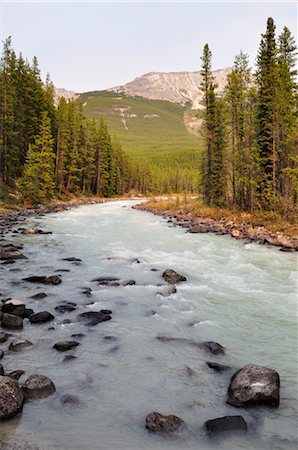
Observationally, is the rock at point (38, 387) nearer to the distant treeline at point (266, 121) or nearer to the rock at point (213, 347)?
the rock at point (213, 347)

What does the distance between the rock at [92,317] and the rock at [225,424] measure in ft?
11.9

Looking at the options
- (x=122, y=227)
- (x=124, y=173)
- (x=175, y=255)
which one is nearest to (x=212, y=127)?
(x=122, y=227)

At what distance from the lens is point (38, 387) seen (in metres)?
4.79

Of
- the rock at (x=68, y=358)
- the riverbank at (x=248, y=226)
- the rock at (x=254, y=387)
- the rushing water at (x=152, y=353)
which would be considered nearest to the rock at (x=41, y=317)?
the rushing water at (x=152, y=353)

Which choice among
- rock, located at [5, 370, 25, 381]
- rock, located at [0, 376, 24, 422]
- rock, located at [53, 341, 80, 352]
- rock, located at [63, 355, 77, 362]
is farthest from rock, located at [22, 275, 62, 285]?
rock, located at [0, 376, 24, 422]

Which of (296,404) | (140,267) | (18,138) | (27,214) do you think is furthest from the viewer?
(18,138)

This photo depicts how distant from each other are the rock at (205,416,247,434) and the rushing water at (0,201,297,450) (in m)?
0.11

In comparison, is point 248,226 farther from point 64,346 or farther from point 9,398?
point 9,398

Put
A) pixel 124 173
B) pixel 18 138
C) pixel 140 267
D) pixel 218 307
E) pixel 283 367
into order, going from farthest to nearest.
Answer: pixel 124 173 < pixel 18 138 < pixel 140 267 < pixel 218 307 < pixel 283 367

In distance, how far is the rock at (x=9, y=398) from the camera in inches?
165

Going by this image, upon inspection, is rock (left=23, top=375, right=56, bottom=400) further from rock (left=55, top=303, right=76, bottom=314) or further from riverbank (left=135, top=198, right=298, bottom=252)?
riverbank (left=135, top=198, right=298, bottom=252)

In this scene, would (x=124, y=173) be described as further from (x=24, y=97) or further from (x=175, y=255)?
(x=175, y=255)

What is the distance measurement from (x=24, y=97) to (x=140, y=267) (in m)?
43.8

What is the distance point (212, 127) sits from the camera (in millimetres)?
35562
